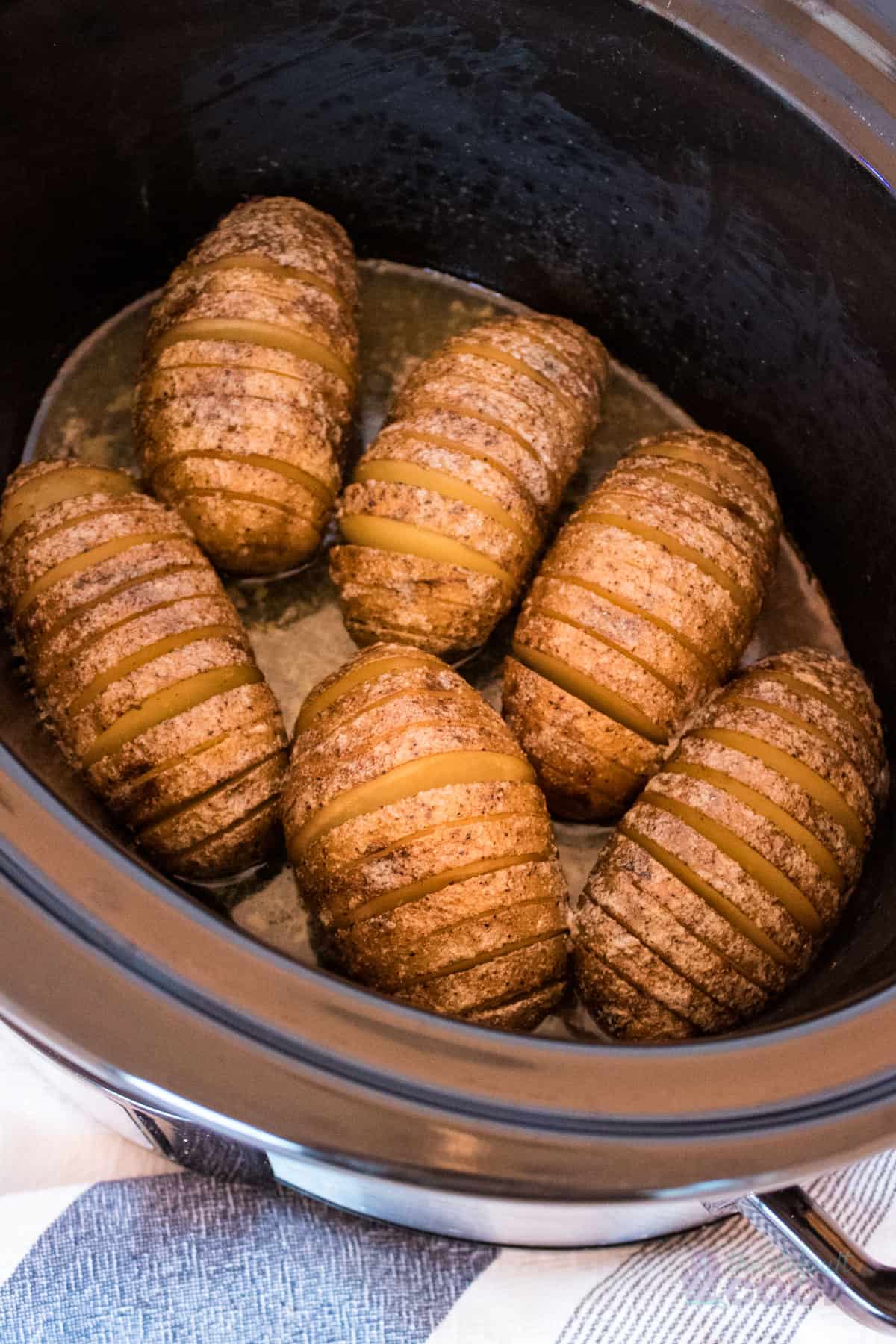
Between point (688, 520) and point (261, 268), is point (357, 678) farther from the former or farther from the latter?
point (261, 268)

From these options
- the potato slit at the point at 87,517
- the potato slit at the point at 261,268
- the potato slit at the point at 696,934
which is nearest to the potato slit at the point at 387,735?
the potato slit at the point at 696,934

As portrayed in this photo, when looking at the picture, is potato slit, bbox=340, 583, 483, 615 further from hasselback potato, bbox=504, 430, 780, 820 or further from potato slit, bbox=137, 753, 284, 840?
potato slit, bbox=137, 753, 284, 840

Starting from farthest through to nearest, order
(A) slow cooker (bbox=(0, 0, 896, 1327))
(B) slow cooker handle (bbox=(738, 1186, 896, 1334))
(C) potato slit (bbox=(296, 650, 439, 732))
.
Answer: (C) potato slit (bbox=(296, 650, 439, 732)) < (B) slow cooker handle (bbox=(738, 1186, 896, 1334)) < (A) slow cooker (bbox=(0, 0, 896, 1327))

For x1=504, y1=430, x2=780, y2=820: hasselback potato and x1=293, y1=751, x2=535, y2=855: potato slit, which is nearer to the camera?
x1=293, y1=751, x2=535, y2=855: potato slit

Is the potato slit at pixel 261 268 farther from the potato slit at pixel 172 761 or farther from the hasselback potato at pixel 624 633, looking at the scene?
the potato slit at pixel 172 761

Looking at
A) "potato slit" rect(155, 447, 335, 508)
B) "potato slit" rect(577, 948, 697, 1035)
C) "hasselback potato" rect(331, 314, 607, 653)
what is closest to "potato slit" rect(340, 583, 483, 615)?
"hasselback potato" rect(331, 314, 607, 653)

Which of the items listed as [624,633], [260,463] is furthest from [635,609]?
[260,463]

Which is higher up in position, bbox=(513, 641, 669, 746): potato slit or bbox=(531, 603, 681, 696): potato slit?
bbox=(531, 603, 681, 696): potato slit
